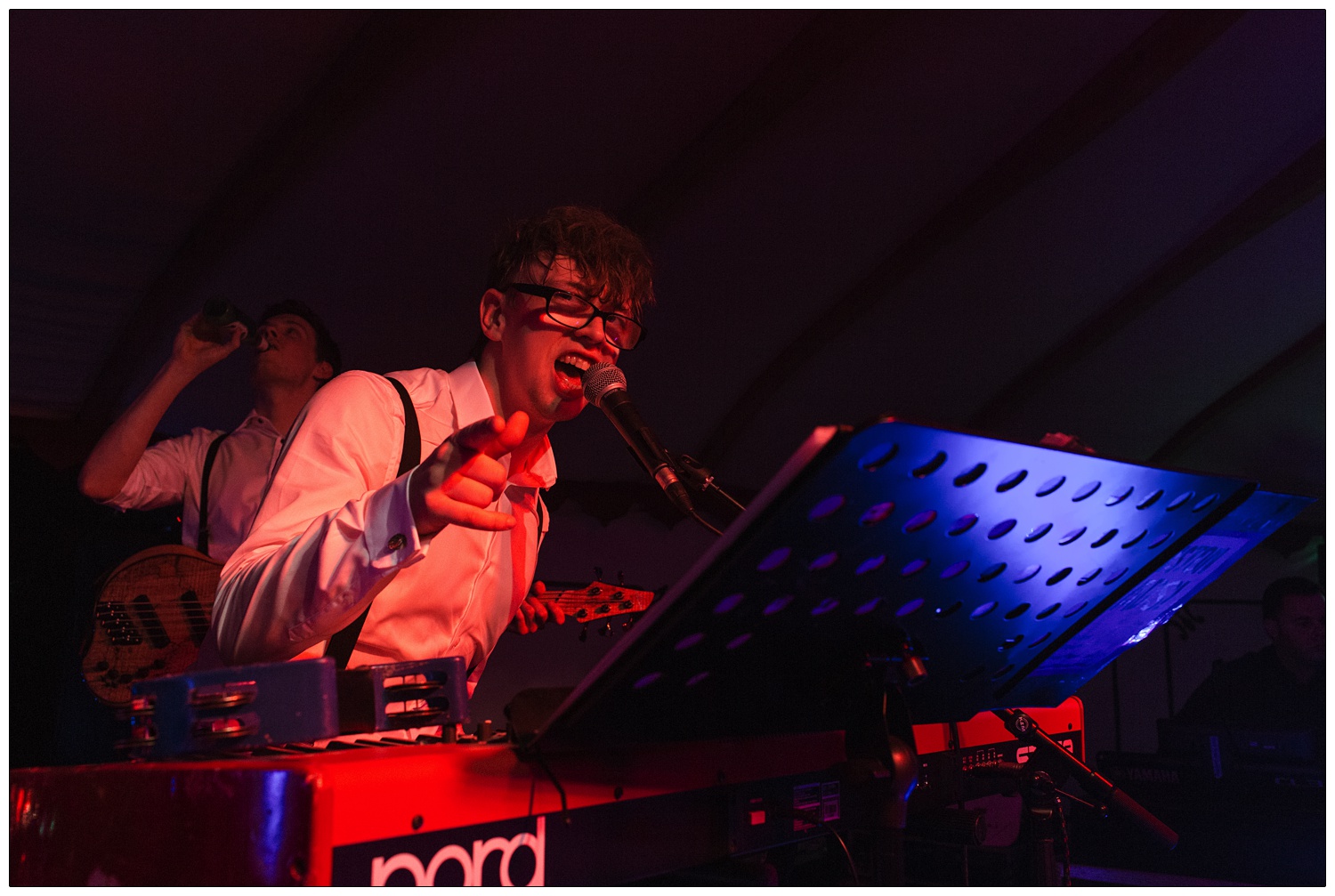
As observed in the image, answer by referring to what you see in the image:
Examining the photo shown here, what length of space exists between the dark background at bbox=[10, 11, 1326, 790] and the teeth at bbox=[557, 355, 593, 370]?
2.49 meters

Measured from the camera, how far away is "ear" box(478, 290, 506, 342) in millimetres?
2039

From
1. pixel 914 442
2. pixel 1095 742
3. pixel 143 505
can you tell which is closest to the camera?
pixel 914 442

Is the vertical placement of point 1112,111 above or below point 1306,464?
above

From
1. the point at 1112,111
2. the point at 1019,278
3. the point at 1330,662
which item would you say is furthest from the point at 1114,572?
the point at 1019,278

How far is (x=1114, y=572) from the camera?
1.23 m

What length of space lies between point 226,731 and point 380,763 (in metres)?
0.22

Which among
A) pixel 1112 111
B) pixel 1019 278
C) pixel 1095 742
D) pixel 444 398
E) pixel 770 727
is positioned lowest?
pixel 1095 742

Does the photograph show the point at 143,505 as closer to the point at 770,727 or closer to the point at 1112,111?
the point at 770,727

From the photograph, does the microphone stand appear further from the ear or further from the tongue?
the ear

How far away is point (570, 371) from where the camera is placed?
1.93m

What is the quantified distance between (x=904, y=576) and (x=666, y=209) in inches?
166

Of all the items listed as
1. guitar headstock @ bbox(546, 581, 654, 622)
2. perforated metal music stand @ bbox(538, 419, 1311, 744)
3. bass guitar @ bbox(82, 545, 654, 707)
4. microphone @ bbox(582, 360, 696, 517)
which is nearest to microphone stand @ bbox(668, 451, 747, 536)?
microphone @ bbox(582, 360, 696, 517)

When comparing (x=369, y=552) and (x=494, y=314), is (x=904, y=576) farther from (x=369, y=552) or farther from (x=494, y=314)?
(x=494, y=314)

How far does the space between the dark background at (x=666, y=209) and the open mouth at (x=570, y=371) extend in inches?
98.3
